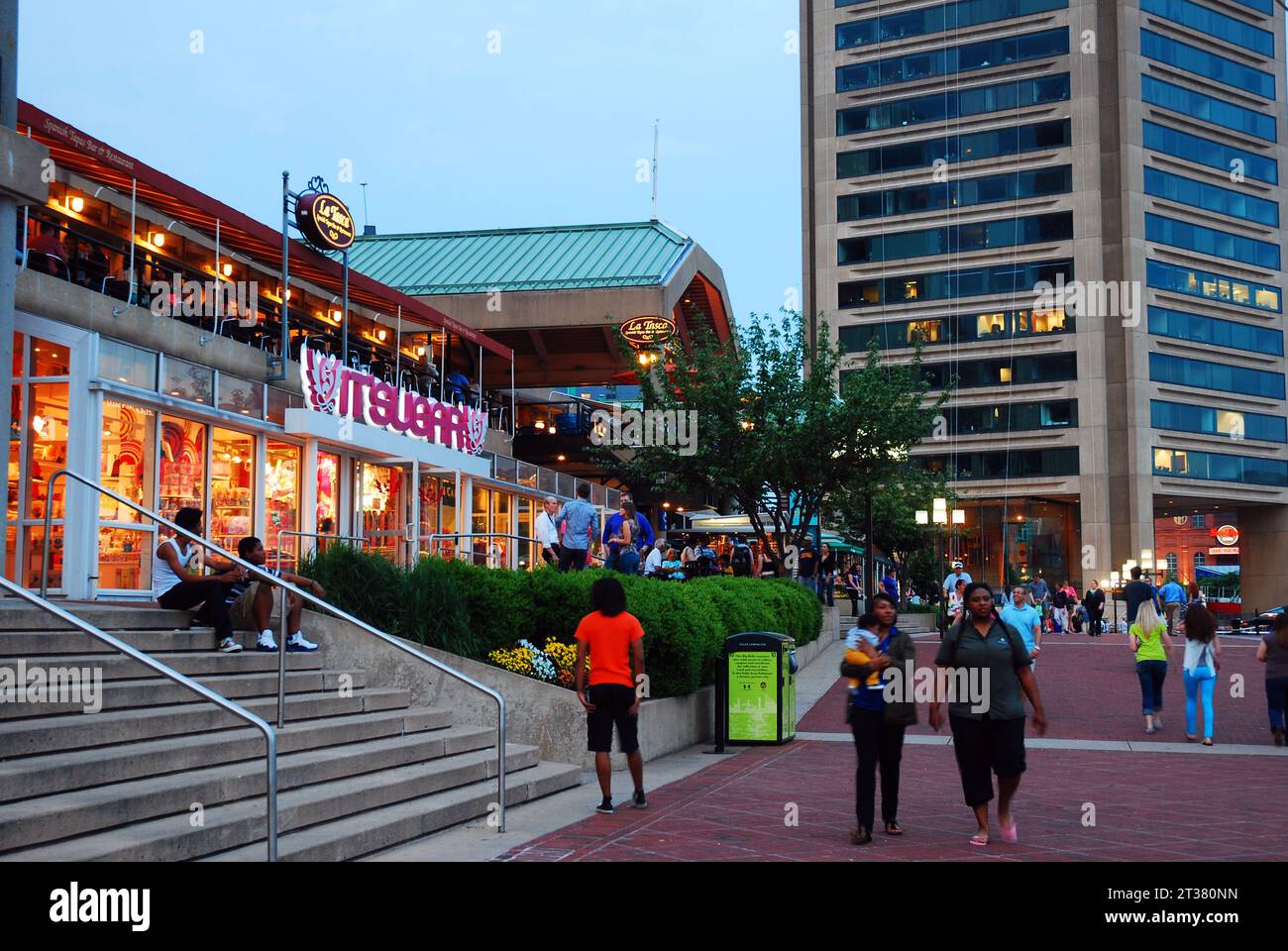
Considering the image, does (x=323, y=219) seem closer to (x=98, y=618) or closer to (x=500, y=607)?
(x=500, y=607)

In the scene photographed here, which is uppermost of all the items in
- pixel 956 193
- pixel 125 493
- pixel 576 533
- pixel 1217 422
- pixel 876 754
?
pixel 956 193

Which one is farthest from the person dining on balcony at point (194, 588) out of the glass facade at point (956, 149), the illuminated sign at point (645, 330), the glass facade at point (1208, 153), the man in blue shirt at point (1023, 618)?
the glass facade at point (1208, 153)

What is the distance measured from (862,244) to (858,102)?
8.64 metres

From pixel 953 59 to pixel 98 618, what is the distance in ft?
238

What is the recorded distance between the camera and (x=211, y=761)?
8484 millimetres

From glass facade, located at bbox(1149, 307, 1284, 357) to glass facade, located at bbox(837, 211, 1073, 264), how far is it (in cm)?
709

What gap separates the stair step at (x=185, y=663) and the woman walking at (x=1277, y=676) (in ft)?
34.9

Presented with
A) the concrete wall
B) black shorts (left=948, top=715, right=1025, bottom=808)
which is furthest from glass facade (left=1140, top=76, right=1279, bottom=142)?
black shorts (left=948, top=715, right=1025, bottom=808)

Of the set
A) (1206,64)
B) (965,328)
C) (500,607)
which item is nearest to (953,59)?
(1206,64)

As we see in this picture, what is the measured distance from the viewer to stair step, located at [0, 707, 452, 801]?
714cm

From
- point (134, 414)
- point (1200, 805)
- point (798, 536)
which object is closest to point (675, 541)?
point (798, 536)

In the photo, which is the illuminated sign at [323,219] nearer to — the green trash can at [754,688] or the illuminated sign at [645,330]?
the illuminated sign at [645,330]

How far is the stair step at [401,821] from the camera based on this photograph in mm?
7547
